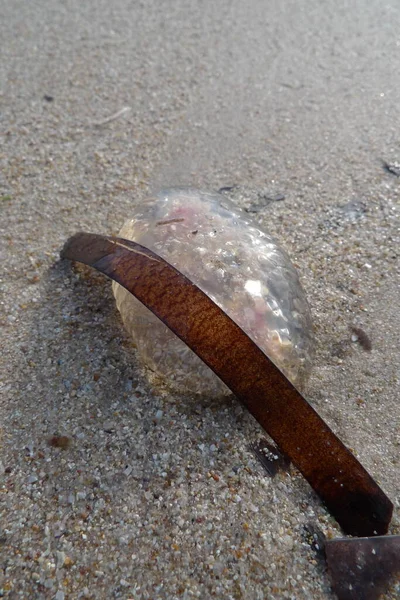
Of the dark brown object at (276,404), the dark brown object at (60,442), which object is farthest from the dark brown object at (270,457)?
the dark brown object at (60,442)

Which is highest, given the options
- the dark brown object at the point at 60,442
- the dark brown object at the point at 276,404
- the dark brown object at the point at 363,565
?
the dark brown object at the point at 276,404

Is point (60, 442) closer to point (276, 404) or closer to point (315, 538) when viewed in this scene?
point (276, 404)

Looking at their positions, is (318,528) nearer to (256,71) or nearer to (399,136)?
(399,136)

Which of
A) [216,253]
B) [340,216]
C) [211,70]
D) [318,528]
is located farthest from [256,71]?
[318,528]

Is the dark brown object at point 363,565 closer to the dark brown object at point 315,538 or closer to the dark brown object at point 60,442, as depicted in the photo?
the dark brown object at point 315,538

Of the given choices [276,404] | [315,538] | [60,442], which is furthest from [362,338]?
[60,442]

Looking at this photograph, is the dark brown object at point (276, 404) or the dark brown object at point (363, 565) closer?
the dark brown object at point (363, 565)

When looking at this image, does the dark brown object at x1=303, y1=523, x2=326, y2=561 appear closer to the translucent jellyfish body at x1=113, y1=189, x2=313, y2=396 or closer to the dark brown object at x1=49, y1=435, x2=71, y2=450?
the translucent jellyfish body at x1=113, y1=189, x2=313, y2=396
